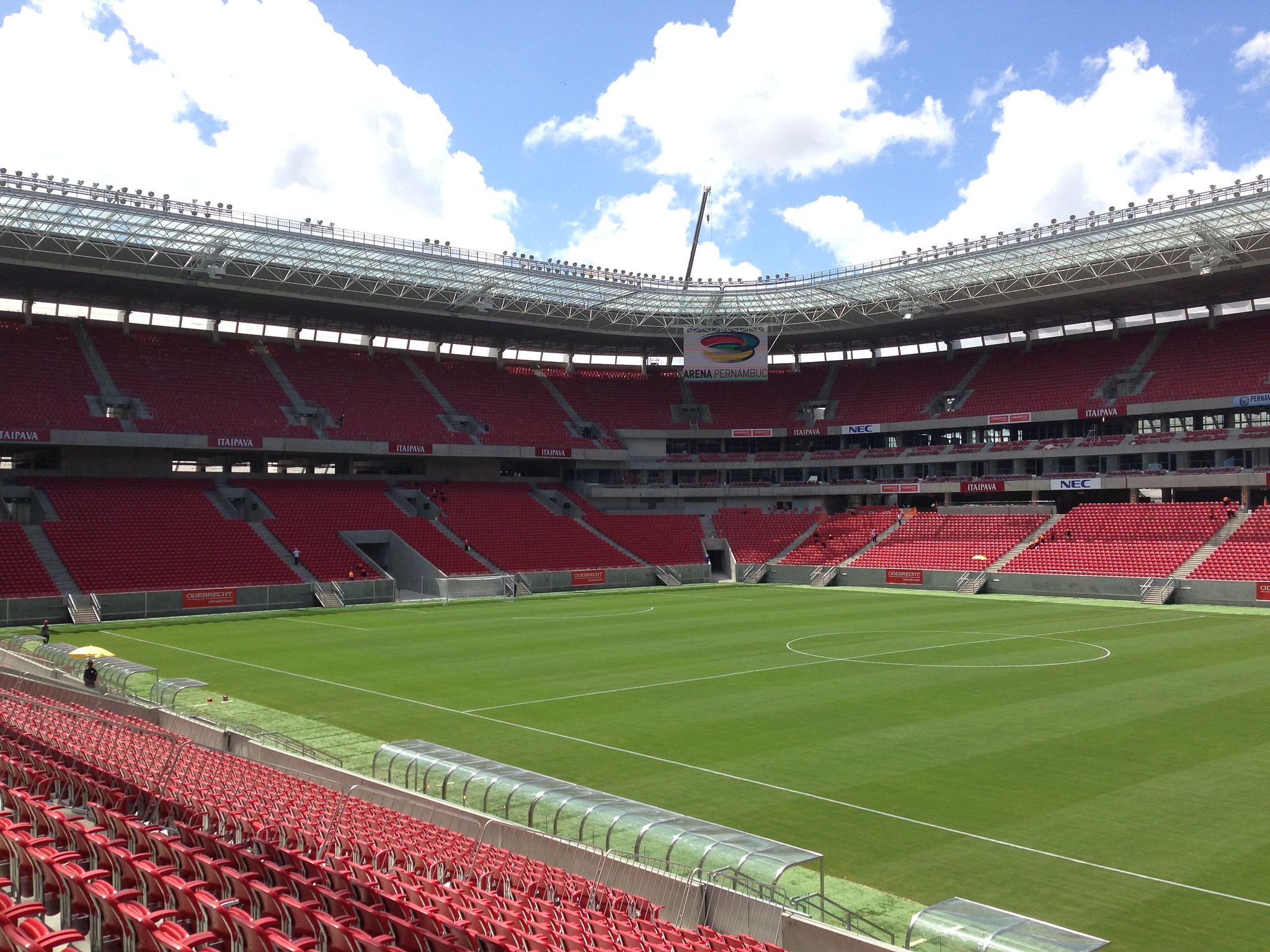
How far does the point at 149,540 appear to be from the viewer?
50.0m

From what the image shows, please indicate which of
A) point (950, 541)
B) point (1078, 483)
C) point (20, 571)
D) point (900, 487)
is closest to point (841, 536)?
point (900, 487)

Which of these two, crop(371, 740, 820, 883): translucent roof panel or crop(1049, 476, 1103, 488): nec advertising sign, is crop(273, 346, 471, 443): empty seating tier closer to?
crop(1049, 476, 1103, 488): nec advertising sign

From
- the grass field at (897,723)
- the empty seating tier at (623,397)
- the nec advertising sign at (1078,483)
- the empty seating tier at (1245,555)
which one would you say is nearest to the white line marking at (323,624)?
the grass field at (897,723)

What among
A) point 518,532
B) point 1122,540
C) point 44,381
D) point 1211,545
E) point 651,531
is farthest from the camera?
point 651,531

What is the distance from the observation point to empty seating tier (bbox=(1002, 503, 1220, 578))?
177ft

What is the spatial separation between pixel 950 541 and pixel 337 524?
3821 centimetres

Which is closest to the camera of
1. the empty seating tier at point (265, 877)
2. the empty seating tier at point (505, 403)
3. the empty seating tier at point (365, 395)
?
the empty seating tier at point (265, 877)

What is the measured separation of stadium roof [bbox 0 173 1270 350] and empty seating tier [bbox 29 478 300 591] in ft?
38.8

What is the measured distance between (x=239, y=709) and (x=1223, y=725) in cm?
2316

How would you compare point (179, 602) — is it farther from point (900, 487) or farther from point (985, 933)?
point (900, 487)

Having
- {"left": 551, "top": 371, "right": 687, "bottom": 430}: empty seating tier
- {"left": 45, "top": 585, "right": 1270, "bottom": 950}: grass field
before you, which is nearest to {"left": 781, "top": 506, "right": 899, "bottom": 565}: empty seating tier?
{"left": 551, "top": 371, "right": 687, "bottom": 430}: empty seating tier

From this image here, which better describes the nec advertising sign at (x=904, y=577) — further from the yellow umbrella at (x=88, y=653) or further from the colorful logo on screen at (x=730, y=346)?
the yellow umbrella at (x=88, y=653)

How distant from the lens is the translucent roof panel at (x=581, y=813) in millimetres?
11766

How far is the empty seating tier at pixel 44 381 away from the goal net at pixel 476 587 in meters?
19.9
